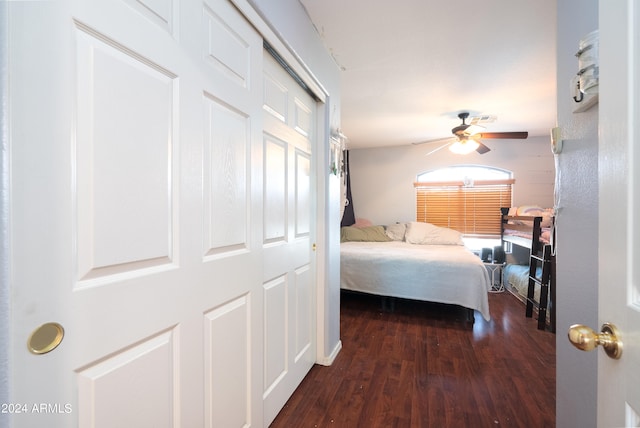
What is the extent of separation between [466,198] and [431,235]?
106cm

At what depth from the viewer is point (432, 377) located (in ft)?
6.42

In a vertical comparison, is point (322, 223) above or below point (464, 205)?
below

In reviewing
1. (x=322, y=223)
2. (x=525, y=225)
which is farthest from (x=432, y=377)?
(x=525, y=225)

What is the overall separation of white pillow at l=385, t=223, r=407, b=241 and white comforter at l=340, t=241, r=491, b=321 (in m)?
1.07

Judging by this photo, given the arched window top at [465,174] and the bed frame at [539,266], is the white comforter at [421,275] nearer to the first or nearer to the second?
the bed frame at [539,266]

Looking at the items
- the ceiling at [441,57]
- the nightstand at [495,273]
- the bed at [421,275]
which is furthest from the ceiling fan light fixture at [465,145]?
the nightstand at [495,273]

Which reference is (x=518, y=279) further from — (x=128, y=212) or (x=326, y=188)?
(x=128, y=212)

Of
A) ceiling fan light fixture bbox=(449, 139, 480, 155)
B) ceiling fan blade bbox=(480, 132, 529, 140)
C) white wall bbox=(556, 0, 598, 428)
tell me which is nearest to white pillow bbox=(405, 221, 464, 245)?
ceiling fan light fixture bbox=(449, 139, 480, 155)

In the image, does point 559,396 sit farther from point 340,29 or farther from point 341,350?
point 340,29

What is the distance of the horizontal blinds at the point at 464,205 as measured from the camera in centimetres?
454

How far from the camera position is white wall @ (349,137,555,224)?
437 centimetres

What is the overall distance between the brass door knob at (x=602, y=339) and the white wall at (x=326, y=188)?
158 centimetres

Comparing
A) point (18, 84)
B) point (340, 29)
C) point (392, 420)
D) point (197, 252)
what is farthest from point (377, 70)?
point (392, 420)

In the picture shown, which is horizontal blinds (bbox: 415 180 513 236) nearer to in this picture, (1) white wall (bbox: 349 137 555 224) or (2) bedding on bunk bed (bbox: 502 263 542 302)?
(1) white wall (bbox: 349 137 555 224)
